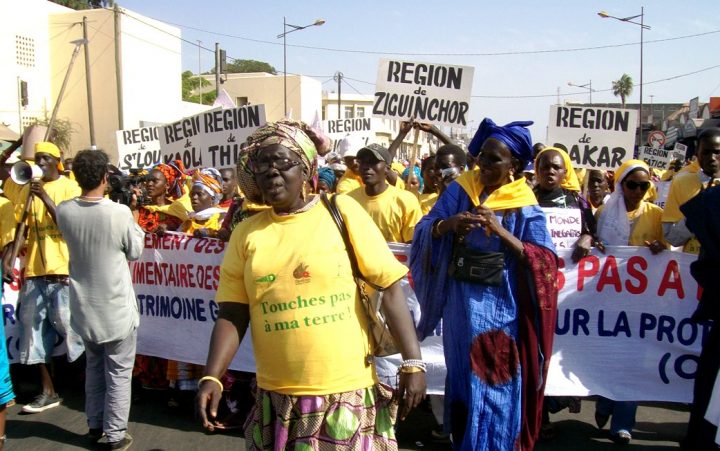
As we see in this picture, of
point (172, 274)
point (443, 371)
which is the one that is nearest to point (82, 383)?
point (172, 274)

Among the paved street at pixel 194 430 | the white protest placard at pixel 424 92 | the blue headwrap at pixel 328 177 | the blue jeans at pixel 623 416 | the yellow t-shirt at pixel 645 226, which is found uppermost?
the white protest placard at pixel 424 92

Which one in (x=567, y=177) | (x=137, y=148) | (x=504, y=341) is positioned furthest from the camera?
(x=137, y=148)

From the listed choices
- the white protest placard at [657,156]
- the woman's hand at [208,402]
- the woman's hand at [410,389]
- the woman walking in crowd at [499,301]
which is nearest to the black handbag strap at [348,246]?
the woman's hand at [410,389]

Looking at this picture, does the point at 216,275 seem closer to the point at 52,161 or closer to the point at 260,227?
the point at 52,161

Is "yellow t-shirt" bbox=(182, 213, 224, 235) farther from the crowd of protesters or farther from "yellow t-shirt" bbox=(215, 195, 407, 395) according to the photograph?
"yellow t-shirt" bbox=(215, 195, 407, 395)

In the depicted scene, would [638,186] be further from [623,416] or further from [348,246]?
[348,246]

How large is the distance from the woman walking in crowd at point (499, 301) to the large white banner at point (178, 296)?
2161 millimetres

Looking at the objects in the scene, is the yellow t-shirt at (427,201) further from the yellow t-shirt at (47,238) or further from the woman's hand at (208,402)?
the woman's hand at (208,402)

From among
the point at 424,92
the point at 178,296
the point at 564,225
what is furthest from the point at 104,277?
the point at 424,92

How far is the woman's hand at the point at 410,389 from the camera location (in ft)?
7.84

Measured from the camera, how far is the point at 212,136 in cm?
657

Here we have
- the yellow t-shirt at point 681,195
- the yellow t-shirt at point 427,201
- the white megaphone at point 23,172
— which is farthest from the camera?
the yellow t-shirt at point 427,201

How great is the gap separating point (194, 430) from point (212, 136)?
117 inches

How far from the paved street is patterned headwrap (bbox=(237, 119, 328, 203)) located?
2561mm
